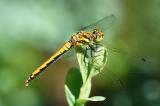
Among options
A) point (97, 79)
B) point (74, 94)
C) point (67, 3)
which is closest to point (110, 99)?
point (97, 79)

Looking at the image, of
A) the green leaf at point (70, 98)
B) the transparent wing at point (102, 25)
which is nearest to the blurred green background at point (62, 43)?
the transparent wing at point (102, 25)

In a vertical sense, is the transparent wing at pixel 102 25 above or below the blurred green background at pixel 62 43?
below

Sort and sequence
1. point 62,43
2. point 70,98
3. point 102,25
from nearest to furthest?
point 70,98
point 102,25
point 62,43

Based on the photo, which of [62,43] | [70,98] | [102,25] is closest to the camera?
[70,98]

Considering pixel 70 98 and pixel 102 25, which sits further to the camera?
pixel 102 25

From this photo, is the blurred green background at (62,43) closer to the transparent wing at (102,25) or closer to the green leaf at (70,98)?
the transparent wing at (102,25)

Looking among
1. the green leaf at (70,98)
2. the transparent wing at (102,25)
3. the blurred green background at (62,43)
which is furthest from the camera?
the blurred green background at (62,43)

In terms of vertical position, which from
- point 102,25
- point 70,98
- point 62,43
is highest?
point 62,43

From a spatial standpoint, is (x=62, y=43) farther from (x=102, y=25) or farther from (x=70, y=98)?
(x=70, y=98)

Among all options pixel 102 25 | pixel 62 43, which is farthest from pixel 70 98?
pixel 62 43

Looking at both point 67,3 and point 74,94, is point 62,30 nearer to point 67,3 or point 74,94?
point 67,3
